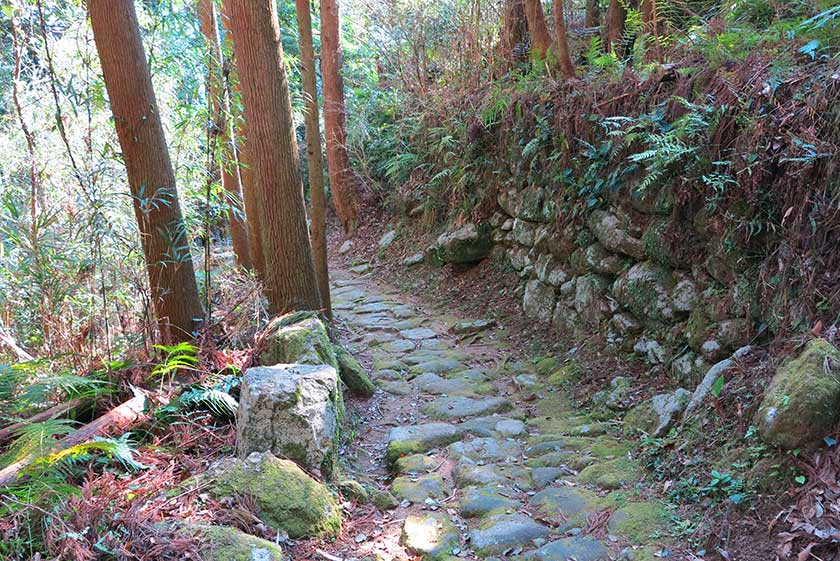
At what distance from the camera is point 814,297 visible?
132 inches

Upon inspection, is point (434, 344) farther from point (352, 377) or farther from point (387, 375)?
point (352, 377)

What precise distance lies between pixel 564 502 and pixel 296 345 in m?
2.22

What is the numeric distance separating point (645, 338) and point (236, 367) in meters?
3.39

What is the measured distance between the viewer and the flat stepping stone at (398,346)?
6.66 meters

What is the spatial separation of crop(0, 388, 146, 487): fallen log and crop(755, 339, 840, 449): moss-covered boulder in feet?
11.9

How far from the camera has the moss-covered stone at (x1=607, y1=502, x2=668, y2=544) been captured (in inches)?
119

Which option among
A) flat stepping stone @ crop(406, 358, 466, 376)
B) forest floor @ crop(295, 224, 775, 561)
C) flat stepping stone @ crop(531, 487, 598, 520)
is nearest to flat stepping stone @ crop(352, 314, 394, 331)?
forest floor @ crop(295, 224, 775, 561)

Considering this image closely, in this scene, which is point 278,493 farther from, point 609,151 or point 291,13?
point 291,13

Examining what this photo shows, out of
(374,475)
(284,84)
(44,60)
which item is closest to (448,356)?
(374,475)

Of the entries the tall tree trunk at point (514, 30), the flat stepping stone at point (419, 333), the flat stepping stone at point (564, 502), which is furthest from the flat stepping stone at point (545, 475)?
the tall tree trunk at point (514, 30)

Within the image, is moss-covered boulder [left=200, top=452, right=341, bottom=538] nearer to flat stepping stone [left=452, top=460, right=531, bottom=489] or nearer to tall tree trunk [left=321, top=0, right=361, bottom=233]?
flat stepping stone [left=452, top=460, right=531, bottom=489]

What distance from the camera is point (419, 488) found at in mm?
3783

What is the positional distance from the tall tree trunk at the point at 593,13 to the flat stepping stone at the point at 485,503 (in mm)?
7870

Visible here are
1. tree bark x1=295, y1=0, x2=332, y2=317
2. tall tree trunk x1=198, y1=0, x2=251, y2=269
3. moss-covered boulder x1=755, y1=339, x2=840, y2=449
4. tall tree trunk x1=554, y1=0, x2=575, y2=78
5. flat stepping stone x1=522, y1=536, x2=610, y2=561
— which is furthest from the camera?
tree bark x1=295, y1=0, x2=332, y2=317
